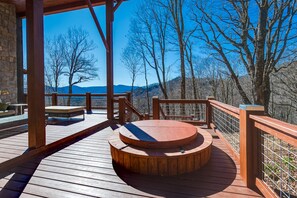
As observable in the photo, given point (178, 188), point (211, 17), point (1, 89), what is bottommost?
point (178, 188)

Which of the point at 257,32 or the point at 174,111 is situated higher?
the point at 257,32

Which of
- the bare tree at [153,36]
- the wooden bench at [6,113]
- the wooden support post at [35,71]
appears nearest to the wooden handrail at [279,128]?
the wooden support post at [35,71]

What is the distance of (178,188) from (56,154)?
216 centimetres

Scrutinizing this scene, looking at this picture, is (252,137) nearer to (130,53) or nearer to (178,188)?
(178,188)

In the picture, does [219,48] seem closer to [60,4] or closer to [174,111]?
[174,111]

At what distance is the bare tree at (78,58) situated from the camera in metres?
17.3

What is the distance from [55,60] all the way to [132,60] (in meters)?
7.55

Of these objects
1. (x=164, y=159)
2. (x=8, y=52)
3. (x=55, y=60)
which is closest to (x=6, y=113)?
(x=8, y=52)

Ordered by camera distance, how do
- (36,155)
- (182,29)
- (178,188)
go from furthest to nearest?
1. (182,29)
2. (36,155)
3. (178,188)

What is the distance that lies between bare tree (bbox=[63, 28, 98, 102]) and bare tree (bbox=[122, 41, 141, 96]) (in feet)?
10.6

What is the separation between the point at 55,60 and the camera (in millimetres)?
17500

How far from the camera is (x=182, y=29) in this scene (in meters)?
11.4

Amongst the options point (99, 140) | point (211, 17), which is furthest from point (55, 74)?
point (99, 140)

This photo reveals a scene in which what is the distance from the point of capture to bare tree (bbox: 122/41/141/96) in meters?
15.6
